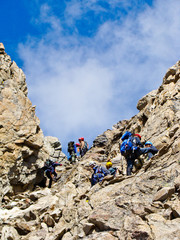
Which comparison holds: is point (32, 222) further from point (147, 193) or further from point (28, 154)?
point (28, 154)

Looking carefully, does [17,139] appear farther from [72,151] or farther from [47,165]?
[72,151]

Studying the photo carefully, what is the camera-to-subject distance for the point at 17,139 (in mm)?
27047

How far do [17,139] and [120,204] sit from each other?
57.7ft

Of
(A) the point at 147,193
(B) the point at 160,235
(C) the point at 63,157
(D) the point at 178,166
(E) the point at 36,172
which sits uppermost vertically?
(C) the point at 63,157

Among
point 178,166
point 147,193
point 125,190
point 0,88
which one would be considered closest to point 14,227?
point 125,190

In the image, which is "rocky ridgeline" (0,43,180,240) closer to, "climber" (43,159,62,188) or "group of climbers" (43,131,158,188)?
"group of climbers" (43,131,158,188)

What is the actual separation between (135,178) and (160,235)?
5143 mm

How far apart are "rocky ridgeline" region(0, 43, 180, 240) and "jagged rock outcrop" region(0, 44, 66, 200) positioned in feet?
3.01

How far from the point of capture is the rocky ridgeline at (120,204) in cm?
987

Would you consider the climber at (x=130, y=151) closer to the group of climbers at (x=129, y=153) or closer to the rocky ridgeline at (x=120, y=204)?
the group of climbers at (x=129, y=153)

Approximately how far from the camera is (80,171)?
23438 mm

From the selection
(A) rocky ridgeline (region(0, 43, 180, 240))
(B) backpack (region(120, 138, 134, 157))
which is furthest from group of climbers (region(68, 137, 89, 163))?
(B) backpack (region(120, 138, 134, 157))

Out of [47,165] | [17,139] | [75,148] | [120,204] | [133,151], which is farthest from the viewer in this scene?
[75,148]

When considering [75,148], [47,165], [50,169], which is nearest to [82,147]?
[75,148]
